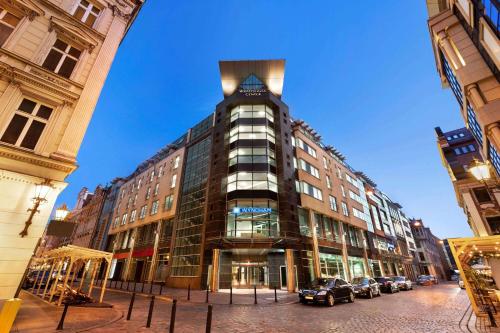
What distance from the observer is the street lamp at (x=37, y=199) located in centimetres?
766

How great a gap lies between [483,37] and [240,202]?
21.9m

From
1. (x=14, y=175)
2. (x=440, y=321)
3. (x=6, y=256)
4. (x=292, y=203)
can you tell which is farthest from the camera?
(x=292, y=203)

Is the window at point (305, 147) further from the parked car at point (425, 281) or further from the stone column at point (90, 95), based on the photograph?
the parked car at point (425, 281)

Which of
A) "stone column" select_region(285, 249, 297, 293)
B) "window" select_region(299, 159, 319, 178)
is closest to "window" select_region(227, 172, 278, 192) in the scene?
"window" select_region(299, 159, 319, 178)

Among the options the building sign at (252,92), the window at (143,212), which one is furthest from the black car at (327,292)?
the window at (143,212)

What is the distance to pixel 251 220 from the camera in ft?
82.1

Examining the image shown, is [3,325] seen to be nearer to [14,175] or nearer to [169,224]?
[14,175]

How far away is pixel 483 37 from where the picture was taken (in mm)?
10070

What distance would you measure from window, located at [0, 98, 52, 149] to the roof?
28165 millimetres

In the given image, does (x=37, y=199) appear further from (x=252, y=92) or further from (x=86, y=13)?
(x=252, y=92)

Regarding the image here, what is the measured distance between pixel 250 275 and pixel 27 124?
2220 centimetres

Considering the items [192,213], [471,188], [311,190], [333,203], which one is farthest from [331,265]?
[192,213]

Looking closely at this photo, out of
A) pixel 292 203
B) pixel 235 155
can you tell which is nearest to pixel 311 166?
pixel 292 203

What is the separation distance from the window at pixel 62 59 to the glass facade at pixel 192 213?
2074cm
